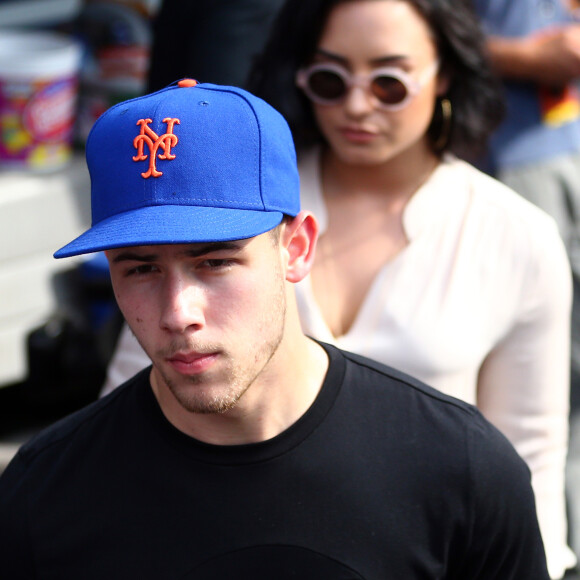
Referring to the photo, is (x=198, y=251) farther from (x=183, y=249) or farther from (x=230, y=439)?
(x=230, y=439)

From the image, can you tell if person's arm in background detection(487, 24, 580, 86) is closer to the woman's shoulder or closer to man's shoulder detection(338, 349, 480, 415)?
the woman's shoulder

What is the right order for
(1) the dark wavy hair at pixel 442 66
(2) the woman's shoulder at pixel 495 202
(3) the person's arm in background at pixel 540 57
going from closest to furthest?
(2) the woman's shoulder at pixel 495 202 < (1) the dark wavy hair at pixel 442 66 < (3) the person's arm in background at pixel 540 57

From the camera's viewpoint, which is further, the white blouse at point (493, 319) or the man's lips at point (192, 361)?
the white blouse at point (493, 319)

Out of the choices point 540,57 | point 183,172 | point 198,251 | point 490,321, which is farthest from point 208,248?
point 540,57

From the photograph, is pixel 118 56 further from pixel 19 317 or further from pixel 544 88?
pixel 544 88

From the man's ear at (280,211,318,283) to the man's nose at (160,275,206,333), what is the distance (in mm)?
208

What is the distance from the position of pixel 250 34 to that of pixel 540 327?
1147 millimetres

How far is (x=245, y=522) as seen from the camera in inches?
63.1

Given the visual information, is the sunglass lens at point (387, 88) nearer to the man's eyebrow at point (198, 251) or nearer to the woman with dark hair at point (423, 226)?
the woman with dark hair at point (423, 226)

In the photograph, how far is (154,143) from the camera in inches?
62.6

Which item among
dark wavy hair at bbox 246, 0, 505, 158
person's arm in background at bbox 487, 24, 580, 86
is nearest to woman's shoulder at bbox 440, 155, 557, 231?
dark wavy hair at bbox 246, 0, 505, 158

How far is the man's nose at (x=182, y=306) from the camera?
1553 mm

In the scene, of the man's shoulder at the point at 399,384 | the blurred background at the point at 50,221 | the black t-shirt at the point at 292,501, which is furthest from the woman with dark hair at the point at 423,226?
the blurred background at the point at 50,221

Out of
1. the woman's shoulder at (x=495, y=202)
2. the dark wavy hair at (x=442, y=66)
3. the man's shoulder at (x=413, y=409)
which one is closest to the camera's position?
the man's shoulder at (x=413, y=409)
